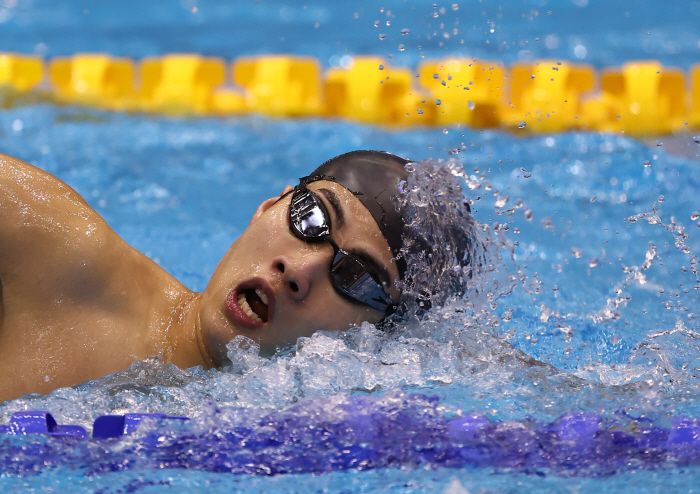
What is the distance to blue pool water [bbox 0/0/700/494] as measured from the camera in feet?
4.65

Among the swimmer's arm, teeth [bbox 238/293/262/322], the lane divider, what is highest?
the lane divider

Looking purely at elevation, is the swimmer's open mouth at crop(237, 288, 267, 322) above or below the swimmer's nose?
below

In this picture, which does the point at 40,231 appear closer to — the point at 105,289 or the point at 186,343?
the point at 105,289

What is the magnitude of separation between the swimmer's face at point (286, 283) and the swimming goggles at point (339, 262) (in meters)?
A: 0.01

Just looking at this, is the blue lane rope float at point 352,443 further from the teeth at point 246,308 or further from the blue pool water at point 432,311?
the teeth at point 246,308

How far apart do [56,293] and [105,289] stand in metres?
0.11

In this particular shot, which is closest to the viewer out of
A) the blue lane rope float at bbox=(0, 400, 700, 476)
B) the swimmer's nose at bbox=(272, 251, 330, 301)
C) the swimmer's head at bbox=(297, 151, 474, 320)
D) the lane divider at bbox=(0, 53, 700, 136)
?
the blue lane rope float at bbox=(0, 400, 700, 476)

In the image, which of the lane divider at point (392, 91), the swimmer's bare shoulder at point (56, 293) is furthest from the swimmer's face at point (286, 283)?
the lane divider at point (392, 91)

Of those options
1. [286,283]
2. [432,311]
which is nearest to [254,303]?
[286,283]

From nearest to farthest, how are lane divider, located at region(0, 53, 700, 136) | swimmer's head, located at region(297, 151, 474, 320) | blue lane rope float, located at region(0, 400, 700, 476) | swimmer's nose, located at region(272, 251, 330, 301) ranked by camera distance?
blue lane rope float, located at region(0, 400, 700, 476) → swimmer's nose, located at region(272, 251, 330, 301) → swimmer's head, located at region(297, 151, 474, 320) → lane divider, located at region(0, 53, 700, 136)

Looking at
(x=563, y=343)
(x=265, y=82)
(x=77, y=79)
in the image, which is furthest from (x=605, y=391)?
(x=77, y=79)

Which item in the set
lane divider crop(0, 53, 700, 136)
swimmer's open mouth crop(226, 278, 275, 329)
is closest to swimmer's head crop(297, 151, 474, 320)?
swimmer's open mouth crop(226, 278, 275, 329)

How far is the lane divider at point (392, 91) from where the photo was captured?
4.33 metres

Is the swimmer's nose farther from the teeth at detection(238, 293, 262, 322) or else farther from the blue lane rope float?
the blue lane rope float
